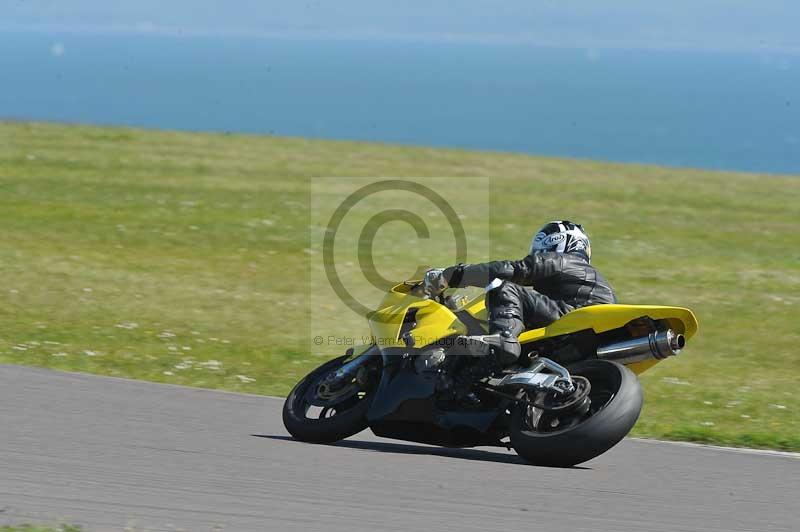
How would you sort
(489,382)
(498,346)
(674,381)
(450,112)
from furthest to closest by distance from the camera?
(450,112) < (674,381) < (489,382) < (498,346)

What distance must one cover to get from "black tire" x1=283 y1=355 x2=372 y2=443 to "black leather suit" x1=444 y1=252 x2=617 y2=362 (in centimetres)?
107

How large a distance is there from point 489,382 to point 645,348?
39.5 inches

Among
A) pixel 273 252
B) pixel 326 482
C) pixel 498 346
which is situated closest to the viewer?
pixel 326 482

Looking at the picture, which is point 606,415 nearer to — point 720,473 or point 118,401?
point 720,473

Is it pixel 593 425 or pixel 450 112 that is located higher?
pixel 450 112

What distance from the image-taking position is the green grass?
1102 centimetres

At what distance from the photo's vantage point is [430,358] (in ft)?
25.6

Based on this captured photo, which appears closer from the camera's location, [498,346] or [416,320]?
[498,346]

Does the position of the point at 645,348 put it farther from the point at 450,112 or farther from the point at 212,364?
the point at 450,112

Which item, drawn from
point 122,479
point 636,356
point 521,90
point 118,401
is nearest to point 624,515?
point 636,356

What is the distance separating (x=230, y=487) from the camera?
6.45m

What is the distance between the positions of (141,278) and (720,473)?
9280mm

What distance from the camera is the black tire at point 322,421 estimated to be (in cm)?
790

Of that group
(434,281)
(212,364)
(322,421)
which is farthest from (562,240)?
(212,364)
